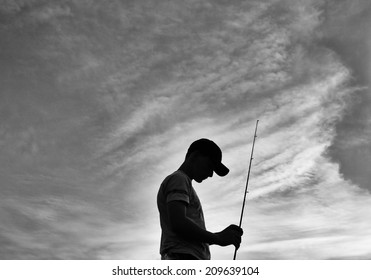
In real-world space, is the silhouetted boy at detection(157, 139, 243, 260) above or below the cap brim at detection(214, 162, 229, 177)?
below

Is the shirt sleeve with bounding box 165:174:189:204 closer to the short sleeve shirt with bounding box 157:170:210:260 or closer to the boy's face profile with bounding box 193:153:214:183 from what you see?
the short sleeve shirt with bounding box 157:170:210:260

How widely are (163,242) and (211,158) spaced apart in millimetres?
1038

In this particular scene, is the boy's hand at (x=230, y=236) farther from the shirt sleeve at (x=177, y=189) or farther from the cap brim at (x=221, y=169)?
the cap brim at (x=221, y=169)

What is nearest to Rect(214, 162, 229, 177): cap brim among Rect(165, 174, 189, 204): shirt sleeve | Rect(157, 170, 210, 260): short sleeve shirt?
Rect(157, 170, 210, 260): short sleeve shirt

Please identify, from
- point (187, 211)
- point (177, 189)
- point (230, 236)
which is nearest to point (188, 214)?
point (187, 211)

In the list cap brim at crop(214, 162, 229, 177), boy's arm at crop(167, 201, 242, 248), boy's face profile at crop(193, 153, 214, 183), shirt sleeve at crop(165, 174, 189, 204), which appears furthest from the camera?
cap brim at crop(214, 162, 229, 177)

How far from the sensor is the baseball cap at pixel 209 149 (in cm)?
421

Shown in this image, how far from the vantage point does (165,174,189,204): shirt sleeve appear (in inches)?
145

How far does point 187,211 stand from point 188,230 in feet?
1.19

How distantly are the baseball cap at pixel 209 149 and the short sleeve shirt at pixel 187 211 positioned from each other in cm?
39
